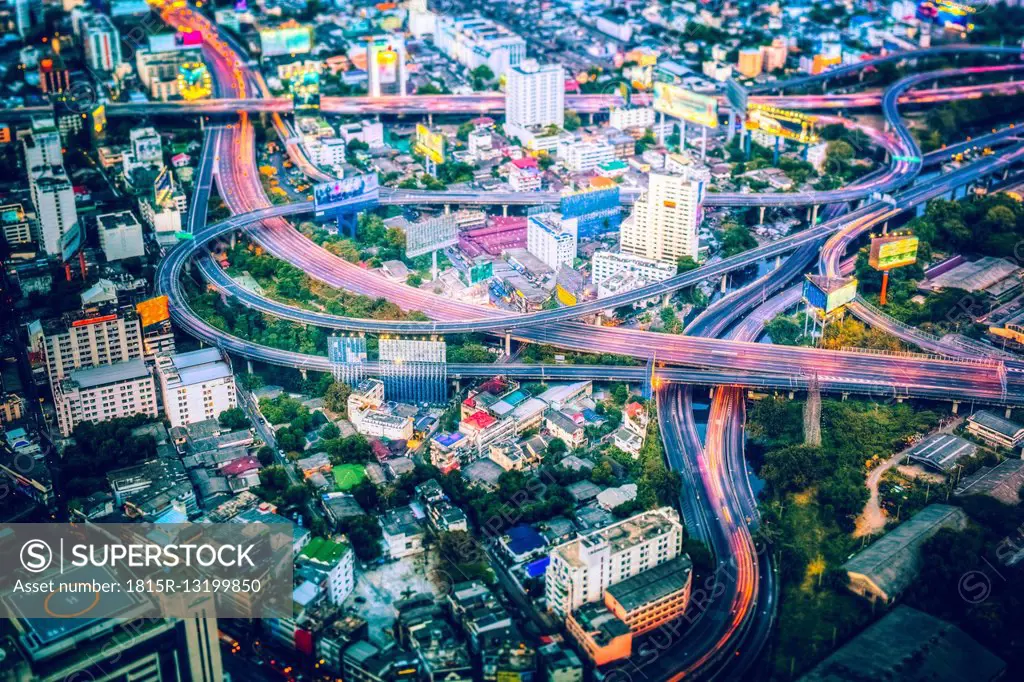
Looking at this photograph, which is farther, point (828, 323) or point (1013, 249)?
point (1013, 249)

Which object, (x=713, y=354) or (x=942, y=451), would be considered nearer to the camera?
(x=942, y=451)

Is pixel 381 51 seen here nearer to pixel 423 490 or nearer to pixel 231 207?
pixel 231 207

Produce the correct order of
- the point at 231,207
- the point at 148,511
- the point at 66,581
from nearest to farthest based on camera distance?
the point at 66,581, the point at 148,511, the point at 231,207

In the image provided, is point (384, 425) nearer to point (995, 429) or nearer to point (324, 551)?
point (324, 551)

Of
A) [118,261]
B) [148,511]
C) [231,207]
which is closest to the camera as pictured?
[148,511]

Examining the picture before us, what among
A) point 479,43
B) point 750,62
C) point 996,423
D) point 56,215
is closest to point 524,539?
point 996,423

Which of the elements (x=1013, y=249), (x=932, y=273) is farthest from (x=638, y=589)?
(x=1013, y=249)
